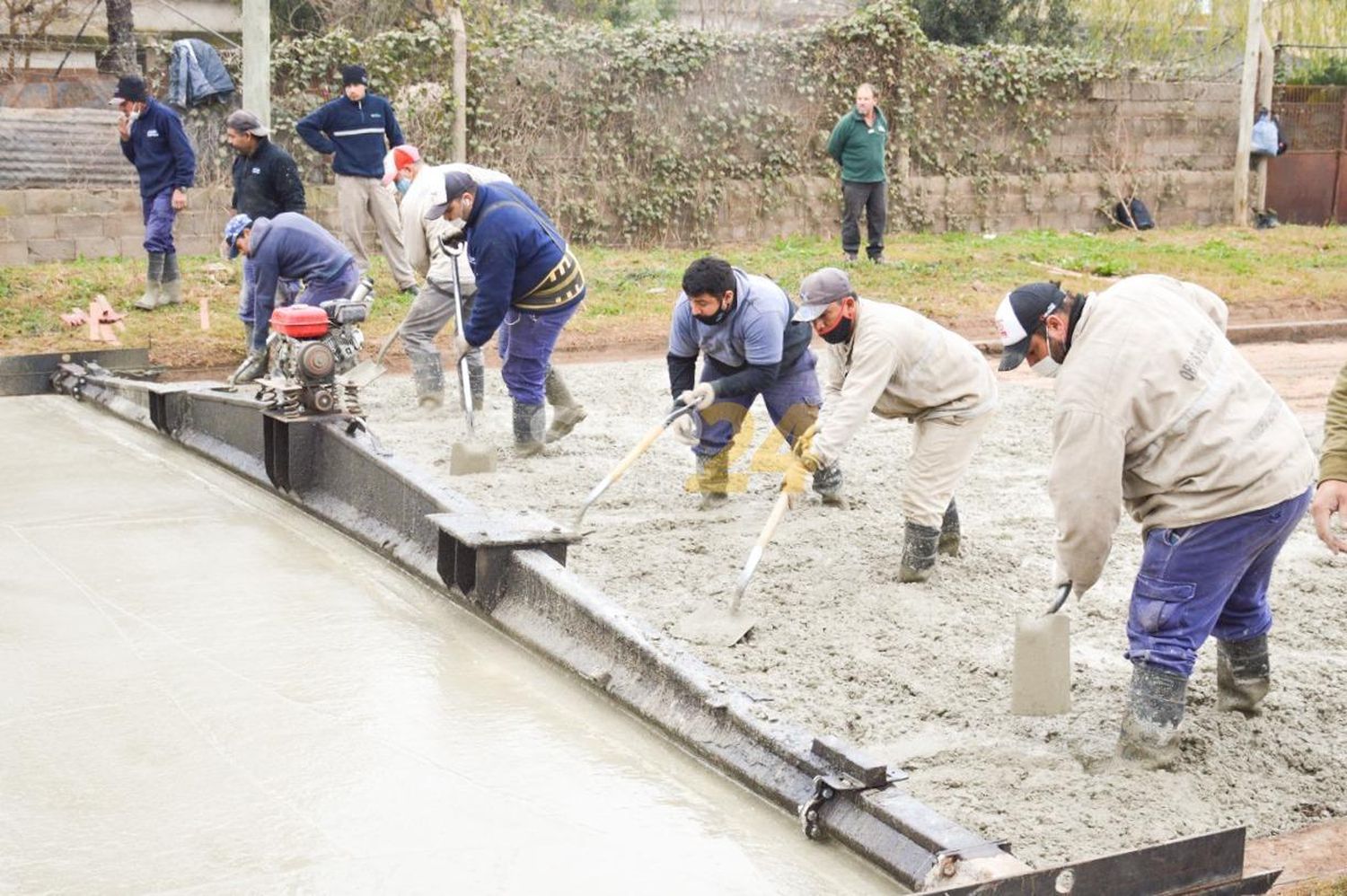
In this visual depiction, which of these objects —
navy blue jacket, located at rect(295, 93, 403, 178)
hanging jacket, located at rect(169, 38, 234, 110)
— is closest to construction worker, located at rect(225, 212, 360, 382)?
navy blue jacket, located at rect(295, 93, 403, 178)

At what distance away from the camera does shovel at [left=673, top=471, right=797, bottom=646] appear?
5.37 metres

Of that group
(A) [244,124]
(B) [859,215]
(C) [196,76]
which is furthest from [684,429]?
(C) [196,76]

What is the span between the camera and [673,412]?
6.79m

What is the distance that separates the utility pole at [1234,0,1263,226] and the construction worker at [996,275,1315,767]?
54.7 feet

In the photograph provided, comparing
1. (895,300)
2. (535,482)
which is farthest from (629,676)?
(895,300)

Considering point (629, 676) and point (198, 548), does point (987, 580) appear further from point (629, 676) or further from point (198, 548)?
point (198, 548)

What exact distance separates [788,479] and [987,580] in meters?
1.00

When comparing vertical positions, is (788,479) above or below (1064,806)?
above

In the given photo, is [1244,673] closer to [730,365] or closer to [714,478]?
[730,365]

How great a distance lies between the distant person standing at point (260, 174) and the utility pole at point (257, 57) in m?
1.35

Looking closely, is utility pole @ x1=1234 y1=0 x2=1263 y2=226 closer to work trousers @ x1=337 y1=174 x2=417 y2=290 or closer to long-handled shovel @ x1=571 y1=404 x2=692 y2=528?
work trousers @ x1=337 y1=174 x2=417 y2=290

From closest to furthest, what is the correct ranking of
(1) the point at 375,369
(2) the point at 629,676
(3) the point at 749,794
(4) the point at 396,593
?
(3) the point at 749,794 → (2) the point at 629,676 → (4) the point at 396,593 → (1) the point at 375,369

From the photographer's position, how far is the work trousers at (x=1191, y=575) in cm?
421

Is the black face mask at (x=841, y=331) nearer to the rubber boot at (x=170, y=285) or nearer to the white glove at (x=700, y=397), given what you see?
the white glove at (x=700, y=397)
